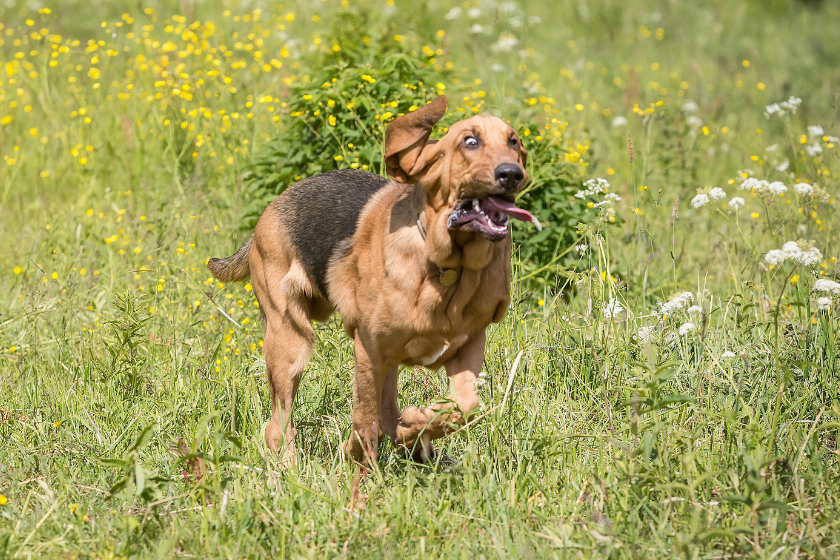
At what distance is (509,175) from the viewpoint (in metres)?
3.27

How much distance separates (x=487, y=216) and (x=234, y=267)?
6.18 feet

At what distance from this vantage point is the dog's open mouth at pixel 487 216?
3314 millimetres

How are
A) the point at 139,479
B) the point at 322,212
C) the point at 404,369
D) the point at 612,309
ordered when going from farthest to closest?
1. the point at 404,369
2. the point at 322,212
3. the point at 612,309
4. the point at 139,479

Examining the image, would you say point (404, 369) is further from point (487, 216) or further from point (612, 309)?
point (487, 216)

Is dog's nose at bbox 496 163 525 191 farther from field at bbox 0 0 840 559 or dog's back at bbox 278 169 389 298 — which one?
dog's back at bbox 278 169 389 298

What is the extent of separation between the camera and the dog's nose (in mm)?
3266

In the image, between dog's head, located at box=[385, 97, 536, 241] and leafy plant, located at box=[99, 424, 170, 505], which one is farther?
→ dog's head, located at box=[385, 97, 536, 241]

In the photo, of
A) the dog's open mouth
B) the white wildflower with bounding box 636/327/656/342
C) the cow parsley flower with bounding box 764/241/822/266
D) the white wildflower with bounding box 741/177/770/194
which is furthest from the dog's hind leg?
the white wildflower with bounding box 741/177/770/194

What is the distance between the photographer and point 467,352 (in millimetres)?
3641

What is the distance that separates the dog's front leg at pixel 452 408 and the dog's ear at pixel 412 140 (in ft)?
2.53

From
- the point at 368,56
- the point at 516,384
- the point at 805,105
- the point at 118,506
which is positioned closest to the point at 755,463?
the point at 516,384

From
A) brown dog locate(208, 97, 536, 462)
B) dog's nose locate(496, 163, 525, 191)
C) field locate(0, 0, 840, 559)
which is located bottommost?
field locate(0, 0, 840, 559)

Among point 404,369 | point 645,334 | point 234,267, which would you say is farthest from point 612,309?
point 234,267

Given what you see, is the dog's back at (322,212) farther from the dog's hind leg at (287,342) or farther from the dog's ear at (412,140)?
the dog's ear at (412,140)
